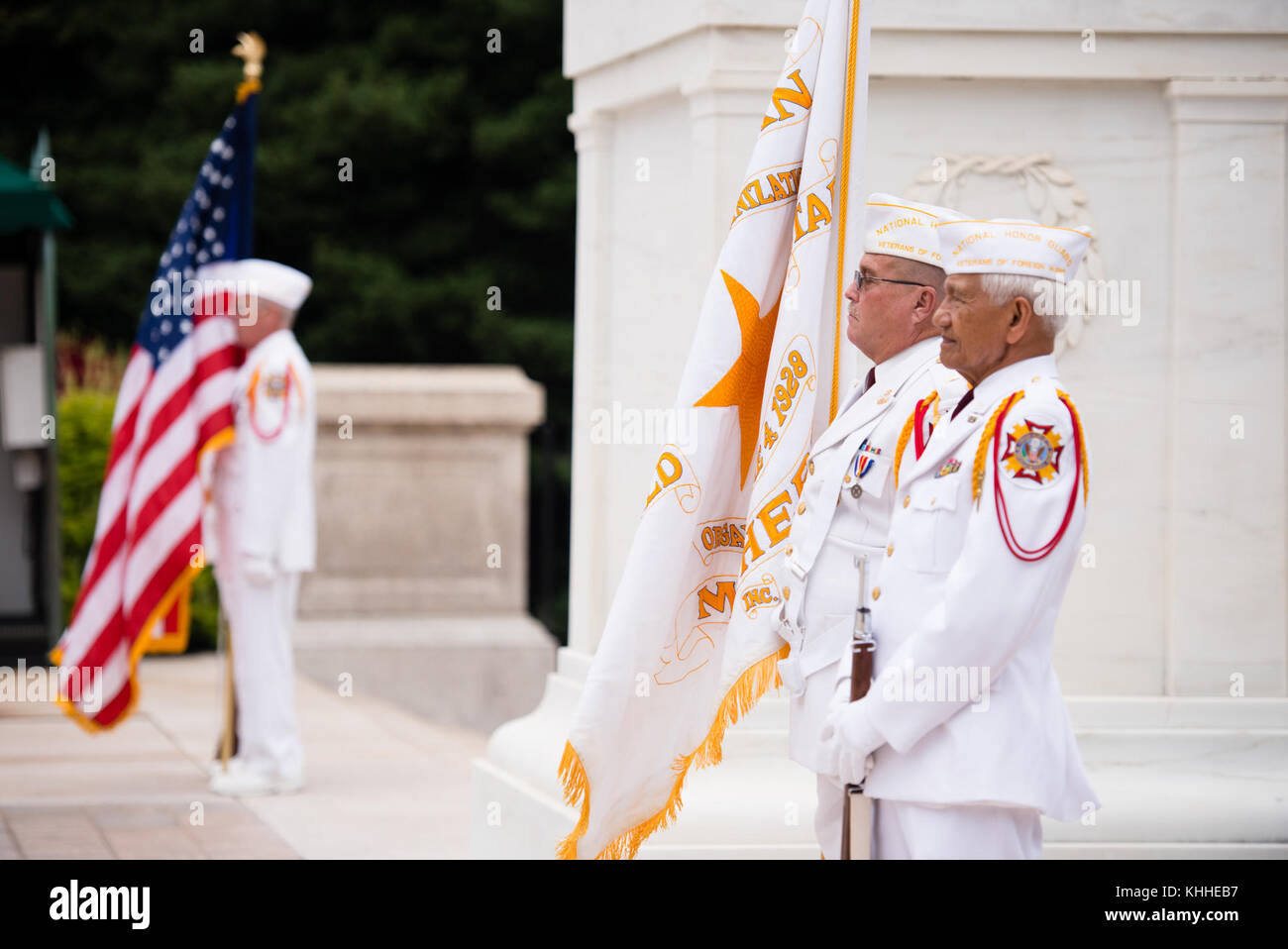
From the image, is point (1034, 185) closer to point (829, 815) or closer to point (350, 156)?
point (829, 815)

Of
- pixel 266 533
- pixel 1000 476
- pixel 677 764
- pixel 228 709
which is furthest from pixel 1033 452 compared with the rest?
pixel 228 709

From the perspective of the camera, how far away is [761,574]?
4227 mm

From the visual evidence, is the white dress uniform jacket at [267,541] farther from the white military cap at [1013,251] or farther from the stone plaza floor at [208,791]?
the white military cap at [1013,251]

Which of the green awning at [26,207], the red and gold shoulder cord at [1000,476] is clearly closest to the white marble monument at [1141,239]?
the red and gold shoulder cord at [1000,476]

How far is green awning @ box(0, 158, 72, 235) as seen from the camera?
36.5 ft

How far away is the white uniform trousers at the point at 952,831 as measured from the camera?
359cm

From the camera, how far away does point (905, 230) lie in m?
4.03

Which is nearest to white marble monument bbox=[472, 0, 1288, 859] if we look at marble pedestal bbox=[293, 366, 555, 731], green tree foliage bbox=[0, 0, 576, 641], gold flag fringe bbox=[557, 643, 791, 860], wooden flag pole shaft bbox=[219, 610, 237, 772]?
gold flag fringe bbox=[557, 643, 791, 860]

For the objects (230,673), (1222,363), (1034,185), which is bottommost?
(230,673)

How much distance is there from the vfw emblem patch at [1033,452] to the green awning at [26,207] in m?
8.74

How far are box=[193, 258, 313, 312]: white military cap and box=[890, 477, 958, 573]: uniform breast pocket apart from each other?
5.25 meters

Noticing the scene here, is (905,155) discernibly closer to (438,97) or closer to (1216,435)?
(1216,435)

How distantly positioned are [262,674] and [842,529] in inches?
196
